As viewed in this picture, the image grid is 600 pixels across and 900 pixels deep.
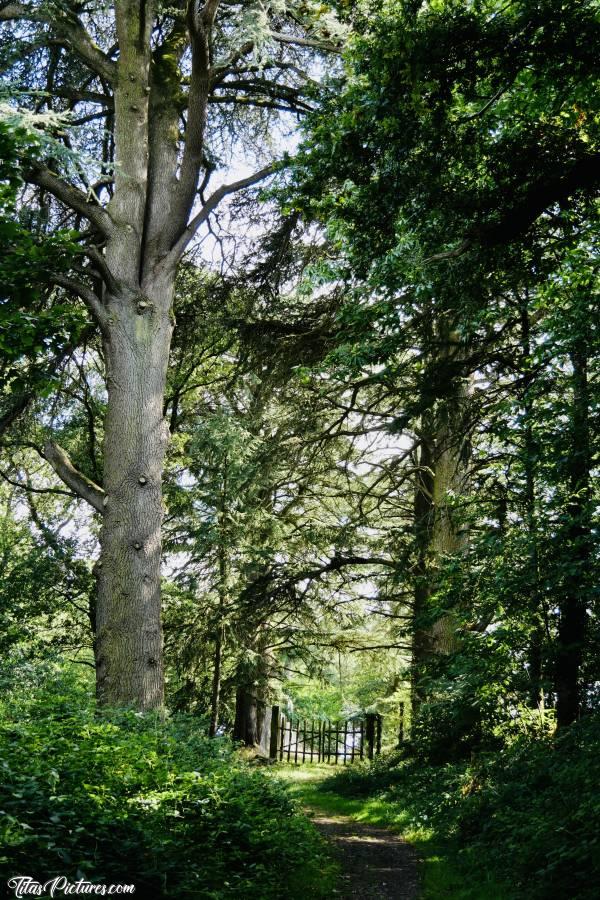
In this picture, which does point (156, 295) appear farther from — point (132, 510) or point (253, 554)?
point (253, 554)

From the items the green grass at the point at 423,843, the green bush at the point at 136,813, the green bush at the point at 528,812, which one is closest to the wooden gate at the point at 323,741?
the green grass at the point at 423,843

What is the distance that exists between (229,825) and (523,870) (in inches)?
93.1

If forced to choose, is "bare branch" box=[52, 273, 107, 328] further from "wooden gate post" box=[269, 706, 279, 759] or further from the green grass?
"wooden gate post" box=[269, 706, 279, 759]

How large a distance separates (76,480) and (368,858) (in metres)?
5.52

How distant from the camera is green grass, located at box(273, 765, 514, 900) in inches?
228

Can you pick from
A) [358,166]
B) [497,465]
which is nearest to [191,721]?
[497,465]

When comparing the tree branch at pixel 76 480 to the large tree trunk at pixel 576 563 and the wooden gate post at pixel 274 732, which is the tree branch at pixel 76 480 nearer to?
the large tree trunk at pixel 576 563

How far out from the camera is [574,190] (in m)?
5.99

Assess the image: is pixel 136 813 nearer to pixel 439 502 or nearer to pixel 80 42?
pixel 439 502

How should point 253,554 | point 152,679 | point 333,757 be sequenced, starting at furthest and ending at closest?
point 333,757 → point 253,554 → point 152,679

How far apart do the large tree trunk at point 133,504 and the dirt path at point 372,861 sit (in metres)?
2.60

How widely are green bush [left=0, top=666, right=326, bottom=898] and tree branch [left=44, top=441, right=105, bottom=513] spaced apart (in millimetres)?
3007

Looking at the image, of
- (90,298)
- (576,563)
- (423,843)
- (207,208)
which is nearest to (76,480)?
(90,298)

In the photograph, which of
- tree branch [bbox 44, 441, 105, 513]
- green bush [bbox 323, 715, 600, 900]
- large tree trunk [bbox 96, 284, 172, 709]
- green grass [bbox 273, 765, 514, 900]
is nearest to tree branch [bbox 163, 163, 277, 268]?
large tree trunk [bbox 96, 284, 172, 709]
